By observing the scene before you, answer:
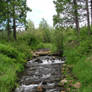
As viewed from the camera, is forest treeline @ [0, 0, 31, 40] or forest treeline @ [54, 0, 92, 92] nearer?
forest treeline @ [54, 0, 92, 92]

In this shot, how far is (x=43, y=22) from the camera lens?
62719mm

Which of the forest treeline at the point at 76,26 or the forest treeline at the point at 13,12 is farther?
the forest treeline at the point at 13,12

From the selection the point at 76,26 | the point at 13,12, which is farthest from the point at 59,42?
the point at 13,12

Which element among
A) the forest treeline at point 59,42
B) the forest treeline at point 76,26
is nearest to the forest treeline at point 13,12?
the forest treeline at point 59,42

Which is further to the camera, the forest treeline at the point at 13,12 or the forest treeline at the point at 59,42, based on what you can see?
the forest treeline at the point at 13,12

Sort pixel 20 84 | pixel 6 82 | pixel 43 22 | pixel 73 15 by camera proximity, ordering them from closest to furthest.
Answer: pixel 6 82 → pixel 20 84 → pixel 73 15 → pixel 43 22

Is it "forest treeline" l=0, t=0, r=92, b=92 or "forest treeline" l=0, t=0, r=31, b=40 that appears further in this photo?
"forest treeline" l=0, t=0, r=31, b=40

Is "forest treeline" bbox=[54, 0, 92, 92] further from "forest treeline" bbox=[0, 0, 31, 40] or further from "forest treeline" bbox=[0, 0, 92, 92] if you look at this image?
"forest treeline" bbox=[0, 0, 31, 40]

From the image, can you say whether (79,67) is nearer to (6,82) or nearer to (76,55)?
(76,55)

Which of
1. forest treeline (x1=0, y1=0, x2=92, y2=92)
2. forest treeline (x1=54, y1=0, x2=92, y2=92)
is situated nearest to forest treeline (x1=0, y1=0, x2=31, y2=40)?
forest treeline (x1=0, y1=0, x2=92, y2=92)

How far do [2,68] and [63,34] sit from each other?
9.56 m

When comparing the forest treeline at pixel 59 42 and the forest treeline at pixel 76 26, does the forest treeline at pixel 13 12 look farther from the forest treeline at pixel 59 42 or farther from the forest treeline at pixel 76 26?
the forest treeline at pixel 76 26

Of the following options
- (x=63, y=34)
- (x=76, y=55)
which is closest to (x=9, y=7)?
(x=63, y=34)

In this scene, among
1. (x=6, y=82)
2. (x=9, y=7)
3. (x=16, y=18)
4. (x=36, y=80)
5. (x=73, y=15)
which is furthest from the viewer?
(x=16, y=18)
